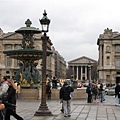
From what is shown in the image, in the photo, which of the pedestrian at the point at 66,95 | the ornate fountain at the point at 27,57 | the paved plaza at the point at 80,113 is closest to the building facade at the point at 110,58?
the ornate fountain at the point at 27,57

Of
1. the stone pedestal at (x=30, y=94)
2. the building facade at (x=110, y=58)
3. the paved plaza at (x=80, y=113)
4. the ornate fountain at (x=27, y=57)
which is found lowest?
the paved plaza at (x=80, y=113)

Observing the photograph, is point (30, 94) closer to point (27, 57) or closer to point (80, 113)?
point (27, 57)

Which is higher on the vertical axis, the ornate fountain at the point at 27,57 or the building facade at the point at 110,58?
the building facade at the point at 110,58

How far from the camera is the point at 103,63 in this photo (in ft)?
368

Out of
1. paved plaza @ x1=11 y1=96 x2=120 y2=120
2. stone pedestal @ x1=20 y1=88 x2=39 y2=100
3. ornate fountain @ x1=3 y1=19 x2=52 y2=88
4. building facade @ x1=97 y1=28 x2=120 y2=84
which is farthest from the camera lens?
building facade @ x1=97 y1=28 x2=120 y2=84

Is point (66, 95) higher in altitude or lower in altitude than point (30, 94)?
higher

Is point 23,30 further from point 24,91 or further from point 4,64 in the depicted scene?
point 4,64

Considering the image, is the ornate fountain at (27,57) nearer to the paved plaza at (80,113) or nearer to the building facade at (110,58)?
the paved plaza at (80,113)

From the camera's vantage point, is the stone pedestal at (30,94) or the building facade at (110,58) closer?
the stone pedestal at (30,94)

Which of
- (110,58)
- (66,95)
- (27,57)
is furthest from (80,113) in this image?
(110,58)

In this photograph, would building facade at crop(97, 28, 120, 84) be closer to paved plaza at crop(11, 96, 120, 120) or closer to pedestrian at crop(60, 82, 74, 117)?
paved plaza at crop(11, 96, 120, 120)

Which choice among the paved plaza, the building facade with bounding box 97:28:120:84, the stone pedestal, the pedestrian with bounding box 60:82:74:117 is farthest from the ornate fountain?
the building facade with bounding box 97:28:120:84

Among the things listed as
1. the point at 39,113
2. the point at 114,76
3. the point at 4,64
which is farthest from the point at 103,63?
the point at 39,113

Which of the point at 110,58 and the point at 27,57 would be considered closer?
the point at 27,57
